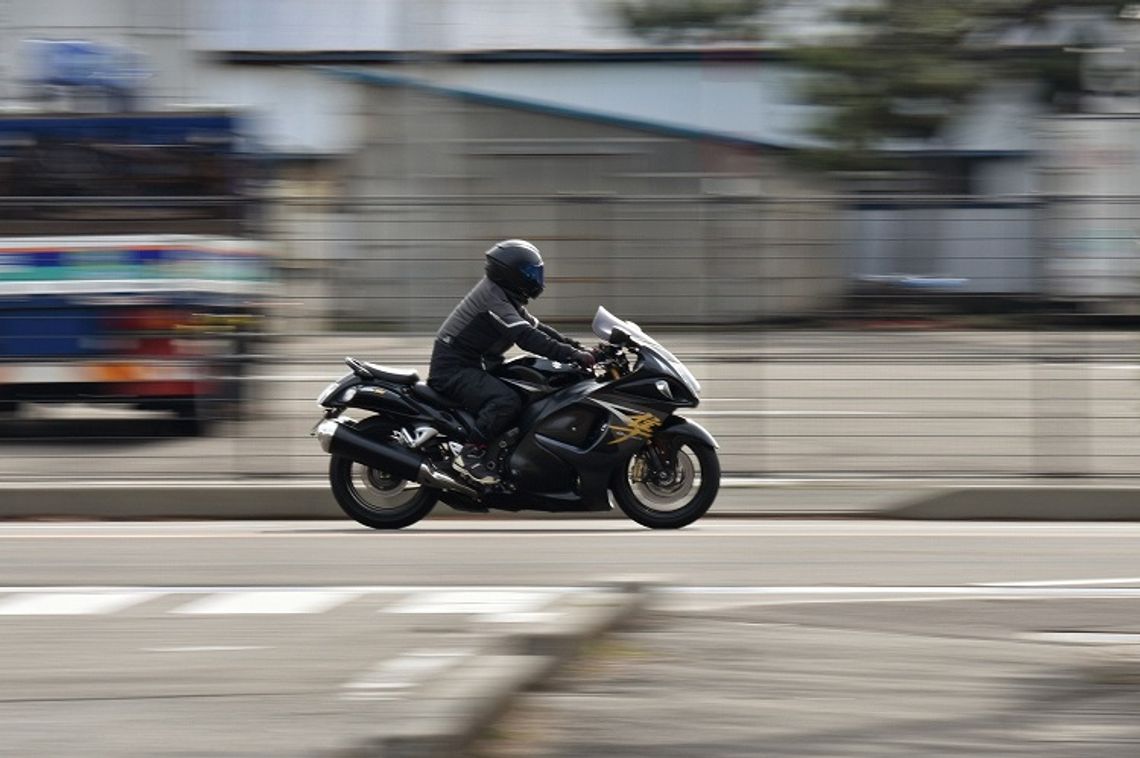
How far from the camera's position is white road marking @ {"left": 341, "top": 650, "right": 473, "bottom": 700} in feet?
19.6

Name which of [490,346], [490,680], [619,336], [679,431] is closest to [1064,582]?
[679,431]

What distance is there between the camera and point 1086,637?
7.01 m

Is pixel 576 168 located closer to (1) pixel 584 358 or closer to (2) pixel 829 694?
(1) pixel 584 358

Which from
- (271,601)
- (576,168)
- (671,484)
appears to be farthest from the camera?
(576,168)

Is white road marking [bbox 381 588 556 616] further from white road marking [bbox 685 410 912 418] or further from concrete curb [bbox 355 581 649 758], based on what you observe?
white road marking [bbox 685 410 912 418]

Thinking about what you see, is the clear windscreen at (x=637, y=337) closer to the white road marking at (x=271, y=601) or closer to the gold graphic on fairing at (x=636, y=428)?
the gold graphic on fairing at (x=636, y=428)

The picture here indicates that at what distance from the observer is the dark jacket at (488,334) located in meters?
10.3

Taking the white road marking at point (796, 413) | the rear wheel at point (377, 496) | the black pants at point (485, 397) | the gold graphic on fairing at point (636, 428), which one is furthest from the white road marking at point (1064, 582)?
the white road marking at point (796, 413)

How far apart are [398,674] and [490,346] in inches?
169

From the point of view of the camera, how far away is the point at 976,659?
648 centimetres

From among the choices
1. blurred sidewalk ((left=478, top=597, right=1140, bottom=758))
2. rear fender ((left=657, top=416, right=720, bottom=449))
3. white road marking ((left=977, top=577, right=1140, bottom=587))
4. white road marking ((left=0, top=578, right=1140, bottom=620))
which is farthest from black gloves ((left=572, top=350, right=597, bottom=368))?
blurred sidewalk ((left=478, top=597, right=1140, bottom=758))

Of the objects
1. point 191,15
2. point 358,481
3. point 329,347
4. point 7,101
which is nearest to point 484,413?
point 358,481

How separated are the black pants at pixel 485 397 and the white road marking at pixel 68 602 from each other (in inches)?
100

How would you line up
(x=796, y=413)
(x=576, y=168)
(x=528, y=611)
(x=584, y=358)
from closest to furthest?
(x=528, y=611)
(x=584, y=358)
(x=796, y=413)
(x=576, y=168)
